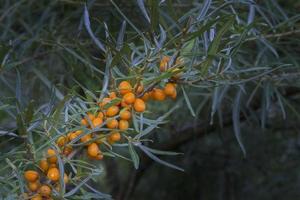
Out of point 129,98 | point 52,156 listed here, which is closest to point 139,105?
point 129,98

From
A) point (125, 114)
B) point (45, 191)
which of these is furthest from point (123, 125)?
point (45, 191)

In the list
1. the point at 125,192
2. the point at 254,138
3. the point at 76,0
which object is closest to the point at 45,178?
the point at 76,0

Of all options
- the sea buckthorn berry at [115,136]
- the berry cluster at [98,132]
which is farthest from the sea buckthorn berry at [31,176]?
the sea buckthorn berry at [115,136]

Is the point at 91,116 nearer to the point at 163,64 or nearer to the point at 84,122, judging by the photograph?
the point at 84,122

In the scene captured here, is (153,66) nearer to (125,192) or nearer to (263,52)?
(263,52)

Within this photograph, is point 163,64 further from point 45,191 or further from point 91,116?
point 45,191

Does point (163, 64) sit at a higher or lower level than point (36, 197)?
higher

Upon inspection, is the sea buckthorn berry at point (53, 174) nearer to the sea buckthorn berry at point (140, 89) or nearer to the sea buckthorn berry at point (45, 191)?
the sea buckthorn berry at point (45, 191)
